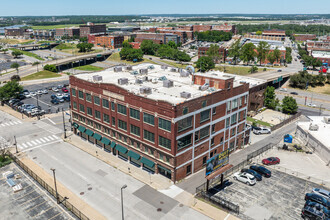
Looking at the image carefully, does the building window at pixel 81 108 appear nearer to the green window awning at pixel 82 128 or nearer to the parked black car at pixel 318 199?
the green window awning at pixel 82 128

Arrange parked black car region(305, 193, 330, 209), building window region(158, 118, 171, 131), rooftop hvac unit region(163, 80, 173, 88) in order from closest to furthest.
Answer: parked black car region(305, 193, 330, 209) → building window region(158, 118, 171, 131) → rooftop hvac unit region(163, 80, 173, 88)

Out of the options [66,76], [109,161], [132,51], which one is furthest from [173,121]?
[132,51]

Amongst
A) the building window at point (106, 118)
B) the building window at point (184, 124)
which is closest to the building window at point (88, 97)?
the building window at point (106, 118)

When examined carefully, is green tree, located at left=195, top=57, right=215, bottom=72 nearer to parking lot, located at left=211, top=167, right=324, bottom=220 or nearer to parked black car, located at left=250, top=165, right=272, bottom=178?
parked black car, located at left=250, top=165, right=272, bottom=178

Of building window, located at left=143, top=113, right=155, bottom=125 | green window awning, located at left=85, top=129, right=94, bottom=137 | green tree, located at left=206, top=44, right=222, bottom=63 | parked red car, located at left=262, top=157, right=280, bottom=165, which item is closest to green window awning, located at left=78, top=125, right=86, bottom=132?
green window awning, located at left=85, top=129, right=94, bottom=137

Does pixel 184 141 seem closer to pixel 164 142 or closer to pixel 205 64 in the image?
pixel 164 142

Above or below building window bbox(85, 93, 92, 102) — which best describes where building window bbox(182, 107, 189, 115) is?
above
